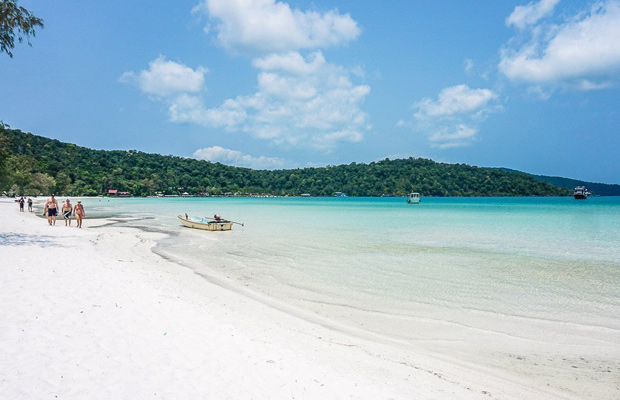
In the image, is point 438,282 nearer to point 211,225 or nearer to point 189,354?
point 189,354

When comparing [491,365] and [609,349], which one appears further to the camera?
[609,349]

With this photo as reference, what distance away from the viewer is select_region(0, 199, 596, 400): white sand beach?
415 cm

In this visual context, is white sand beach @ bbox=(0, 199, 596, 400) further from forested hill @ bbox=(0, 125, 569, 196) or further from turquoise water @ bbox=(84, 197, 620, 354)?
forested hill @ bbox=(0, 125, 569, 196)

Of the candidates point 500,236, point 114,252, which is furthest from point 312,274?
point 500,236

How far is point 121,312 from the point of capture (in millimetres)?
6422

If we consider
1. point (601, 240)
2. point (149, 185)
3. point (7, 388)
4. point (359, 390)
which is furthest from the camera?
point (149, 185)

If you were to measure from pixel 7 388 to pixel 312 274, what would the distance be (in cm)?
937

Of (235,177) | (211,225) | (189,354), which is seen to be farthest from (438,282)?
(235,177)

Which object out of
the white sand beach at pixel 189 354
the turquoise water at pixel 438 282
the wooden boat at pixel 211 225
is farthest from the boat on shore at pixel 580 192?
the white sand beach at pixel 189 354

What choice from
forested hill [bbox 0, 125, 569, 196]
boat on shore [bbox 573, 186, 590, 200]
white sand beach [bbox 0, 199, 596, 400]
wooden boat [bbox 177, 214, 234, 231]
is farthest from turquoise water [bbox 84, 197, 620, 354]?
boat on shore [bbox 573, 186, 590, 200]

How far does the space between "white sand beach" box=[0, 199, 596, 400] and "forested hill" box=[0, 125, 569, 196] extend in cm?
10549

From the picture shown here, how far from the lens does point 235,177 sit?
186375 mm

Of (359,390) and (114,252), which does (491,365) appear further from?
(114,252)

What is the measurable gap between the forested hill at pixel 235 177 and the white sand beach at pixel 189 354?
10549 cm
